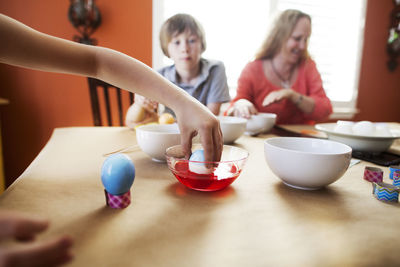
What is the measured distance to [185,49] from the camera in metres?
1.37

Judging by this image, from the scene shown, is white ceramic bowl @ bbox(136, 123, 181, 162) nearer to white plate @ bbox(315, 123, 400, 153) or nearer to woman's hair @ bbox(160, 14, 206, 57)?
white plate @ bbox(315, 123, 400, 153)

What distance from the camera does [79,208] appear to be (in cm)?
40

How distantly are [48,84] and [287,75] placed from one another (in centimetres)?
172

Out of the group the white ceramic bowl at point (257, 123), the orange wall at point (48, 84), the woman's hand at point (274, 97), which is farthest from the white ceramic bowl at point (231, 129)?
the orange wall at point (48, 84)

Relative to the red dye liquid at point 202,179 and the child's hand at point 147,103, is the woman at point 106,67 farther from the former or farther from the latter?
the child's hand at point 147,103

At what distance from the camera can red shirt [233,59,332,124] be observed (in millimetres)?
1656

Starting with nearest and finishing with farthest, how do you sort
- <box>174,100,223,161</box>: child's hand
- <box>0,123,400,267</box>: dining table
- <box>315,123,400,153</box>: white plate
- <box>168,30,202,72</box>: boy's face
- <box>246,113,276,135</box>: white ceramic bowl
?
<box>0,123,400,267</box>: dining table → <box>174,100,223,161</box>: child's hand → <box>315,123,400,153</box>: white plate → <box>246,113,276,135</box>: white ceramic bowl → <box>168,30,202,72</box>: boy's face

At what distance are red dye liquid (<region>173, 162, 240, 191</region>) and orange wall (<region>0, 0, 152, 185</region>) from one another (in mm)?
1765

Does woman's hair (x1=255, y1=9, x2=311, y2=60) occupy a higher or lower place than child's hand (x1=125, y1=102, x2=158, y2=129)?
higher

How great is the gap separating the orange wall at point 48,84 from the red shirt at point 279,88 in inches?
33.6

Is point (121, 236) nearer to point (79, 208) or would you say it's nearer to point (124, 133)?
point (79, 208)

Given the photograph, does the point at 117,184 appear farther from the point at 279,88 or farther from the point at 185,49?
the point at 279,88

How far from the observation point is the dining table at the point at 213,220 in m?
0.30

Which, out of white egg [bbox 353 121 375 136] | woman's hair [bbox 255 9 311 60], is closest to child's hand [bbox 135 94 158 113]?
white egg [bbox 353 121 375 136]
